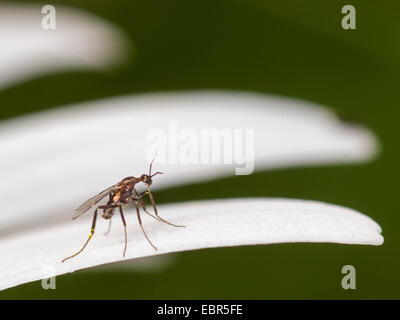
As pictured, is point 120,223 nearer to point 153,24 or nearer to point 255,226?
point 255,226

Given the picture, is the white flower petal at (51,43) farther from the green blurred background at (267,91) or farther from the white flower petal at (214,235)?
the white flower petal at (214,235)

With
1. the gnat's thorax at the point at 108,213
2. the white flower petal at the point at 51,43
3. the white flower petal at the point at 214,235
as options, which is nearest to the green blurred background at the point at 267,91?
the white flower petal at the point at 51,43

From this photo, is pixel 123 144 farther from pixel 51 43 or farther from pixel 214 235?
pixel 214 235

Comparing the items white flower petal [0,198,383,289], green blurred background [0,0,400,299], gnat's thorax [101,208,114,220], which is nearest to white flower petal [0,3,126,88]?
green blurred background [0,0,400,299]

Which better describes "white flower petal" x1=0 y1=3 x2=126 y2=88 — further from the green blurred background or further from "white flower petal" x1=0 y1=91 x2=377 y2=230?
"white flower petal" x1=0 y1=91 x2=377 y2=230

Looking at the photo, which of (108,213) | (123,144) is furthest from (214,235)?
(123,144)

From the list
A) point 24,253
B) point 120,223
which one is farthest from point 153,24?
point 24,253
